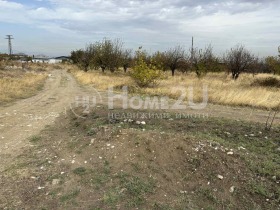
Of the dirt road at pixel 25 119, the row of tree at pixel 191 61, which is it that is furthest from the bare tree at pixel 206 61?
the dirt road at pixel 25 119

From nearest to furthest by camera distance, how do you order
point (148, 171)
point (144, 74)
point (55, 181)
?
point (55, 181), point (148, 171), point (144, 74)

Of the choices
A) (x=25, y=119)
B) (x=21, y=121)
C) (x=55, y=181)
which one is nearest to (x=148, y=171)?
(x=55, y=181)

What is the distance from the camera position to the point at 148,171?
16.6 feet

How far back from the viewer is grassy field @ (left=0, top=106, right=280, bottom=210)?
4324 millimetres

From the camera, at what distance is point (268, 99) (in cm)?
1288

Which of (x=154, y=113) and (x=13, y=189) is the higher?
(x=154, y=113)

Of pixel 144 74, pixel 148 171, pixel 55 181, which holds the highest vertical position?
pixel 144 74

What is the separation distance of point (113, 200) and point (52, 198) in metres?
0.94

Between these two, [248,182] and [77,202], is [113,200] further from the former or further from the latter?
[248,182]

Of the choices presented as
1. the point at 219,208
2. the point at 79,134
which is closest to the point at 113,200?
the point at 219,208

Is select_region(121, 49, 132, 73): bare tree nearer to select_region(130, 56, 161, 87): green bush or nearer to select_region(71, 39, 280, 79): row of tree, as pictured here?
select_region(71, 39, 280, 79): row of tree

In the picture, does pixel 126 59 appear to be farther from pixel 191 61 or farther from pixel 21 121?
pixel 21 121

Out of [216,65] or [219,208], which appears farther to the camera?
[216,65]

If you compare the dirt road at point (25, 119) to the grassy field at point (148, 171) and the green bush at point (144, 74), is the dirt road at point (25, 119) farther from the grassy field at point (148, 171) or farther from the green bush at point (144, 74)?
the green bush at point (144, 74)
